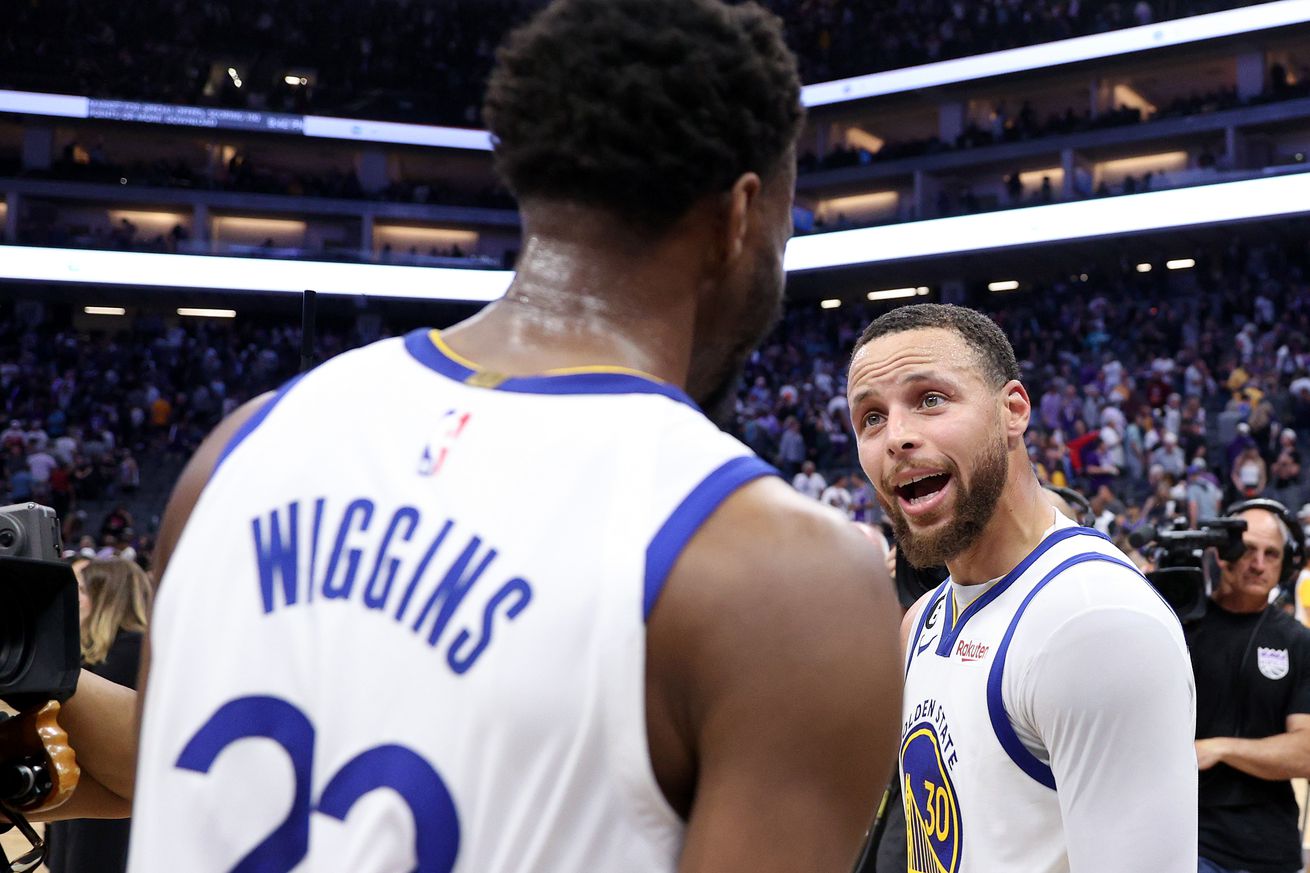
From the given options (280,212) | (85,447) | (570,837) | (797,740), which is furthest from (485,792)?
(280,212)

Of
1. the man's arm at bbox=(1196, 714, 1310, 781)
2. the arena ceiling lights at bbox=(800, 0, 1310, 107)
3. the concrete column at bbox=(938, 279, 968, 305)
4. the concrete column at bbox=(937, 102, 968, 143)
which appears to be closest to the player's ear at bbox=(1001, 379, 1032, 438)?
the man's arm at bbox=(1196, 714, 1310, 781)

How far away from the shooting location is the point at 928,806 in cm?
218

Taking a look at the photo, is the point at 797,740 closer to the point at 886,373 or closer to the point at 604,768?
the point at 604,768

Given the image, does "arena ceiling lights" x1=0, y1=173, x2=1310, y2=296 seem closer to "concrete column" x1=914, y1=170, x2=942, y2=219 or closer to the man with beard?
"concrete column" x1=914, y1=170, x2=942, y2=219

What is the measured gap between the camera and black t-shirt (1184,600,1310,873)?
3773 mm

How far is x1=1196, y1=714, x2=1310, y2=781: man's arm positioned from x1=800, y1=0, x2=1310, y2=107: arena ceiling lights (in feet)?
67.9

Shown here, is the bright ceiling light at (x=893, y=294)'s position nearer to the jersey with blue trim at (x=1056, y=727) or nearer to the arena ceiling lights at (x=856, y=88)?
the arena ceiling lights at (x=856, y=88)

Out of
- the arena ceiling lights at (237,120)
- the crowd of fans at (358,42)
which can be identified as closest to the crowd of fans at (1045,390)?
the arena ceiling lights at (237,120)

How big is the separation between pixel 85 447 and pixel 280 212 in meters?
9.76

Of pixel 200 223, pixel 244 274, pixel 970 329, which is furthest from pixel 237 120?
pixel 970 329

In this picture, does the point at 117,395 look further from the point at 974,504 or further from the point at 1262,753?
the point at 974,504

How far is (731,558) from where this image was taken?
0.97 m

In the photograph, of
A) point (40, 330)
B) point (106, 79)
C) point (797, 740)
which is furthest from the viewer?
point (106, 79)

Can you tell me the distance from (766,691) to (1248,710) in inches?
137
